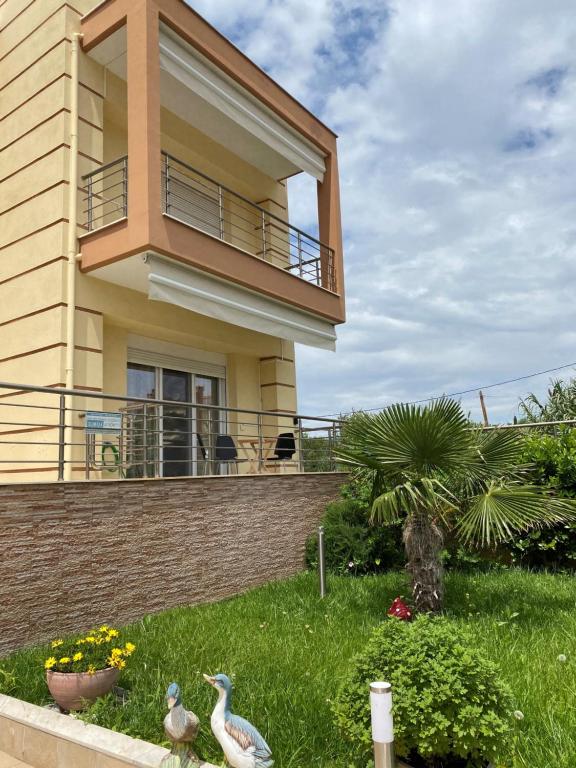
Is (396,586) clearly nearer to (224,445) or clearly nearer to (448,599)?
(448,599)

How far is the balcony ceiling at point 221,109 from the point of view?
9.53 metres

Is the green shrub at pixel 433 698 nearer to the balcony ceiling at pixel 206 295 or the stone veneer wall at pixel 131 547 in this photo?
the stone veneer wall at pixel 131 547

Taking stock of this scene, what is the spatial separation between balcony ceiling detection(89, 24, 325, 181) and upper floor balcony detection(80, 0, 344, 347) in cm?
2

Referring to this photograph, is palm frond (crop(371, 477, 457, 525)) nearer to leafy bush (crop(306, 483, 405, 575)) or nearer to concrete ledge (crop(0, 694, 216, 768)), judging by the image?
leafy bush (crop(306, 483, 405, 575))

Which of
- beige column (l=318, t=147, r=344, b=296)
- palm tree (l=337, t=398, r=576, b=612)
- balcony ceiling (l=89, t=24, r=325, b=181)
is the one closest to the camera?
palm tree (l=337, t=398, r=576, b=612)

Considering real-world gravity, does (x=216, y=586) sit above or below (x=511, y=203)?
below

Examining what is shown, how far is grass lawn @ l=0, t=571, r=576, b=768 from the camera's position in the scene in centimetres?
385

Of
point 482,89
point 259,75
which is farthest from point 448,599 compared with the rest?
point 259,75

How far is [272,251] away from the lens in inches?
529

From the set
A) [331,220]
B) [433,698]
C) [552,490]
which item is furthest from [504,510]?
→ [331,220]

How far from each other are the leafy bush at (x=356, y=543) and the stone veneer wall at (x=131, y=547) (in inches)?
23.1

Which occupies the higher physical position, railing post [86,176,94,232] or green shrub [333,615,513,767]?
railing post [86,176,94,232]

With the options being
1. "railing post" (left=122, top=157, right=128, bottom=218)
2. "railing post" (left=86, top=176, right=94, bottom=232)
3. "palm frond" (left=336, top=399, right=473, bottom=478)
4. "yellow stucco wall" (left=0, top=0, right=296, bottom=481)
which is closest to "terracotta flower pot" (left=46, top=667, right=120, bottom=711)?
"palm frond" (left=336, top=399, right=473, bottom=478)

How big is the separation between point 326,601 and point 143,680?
10.8 feet
